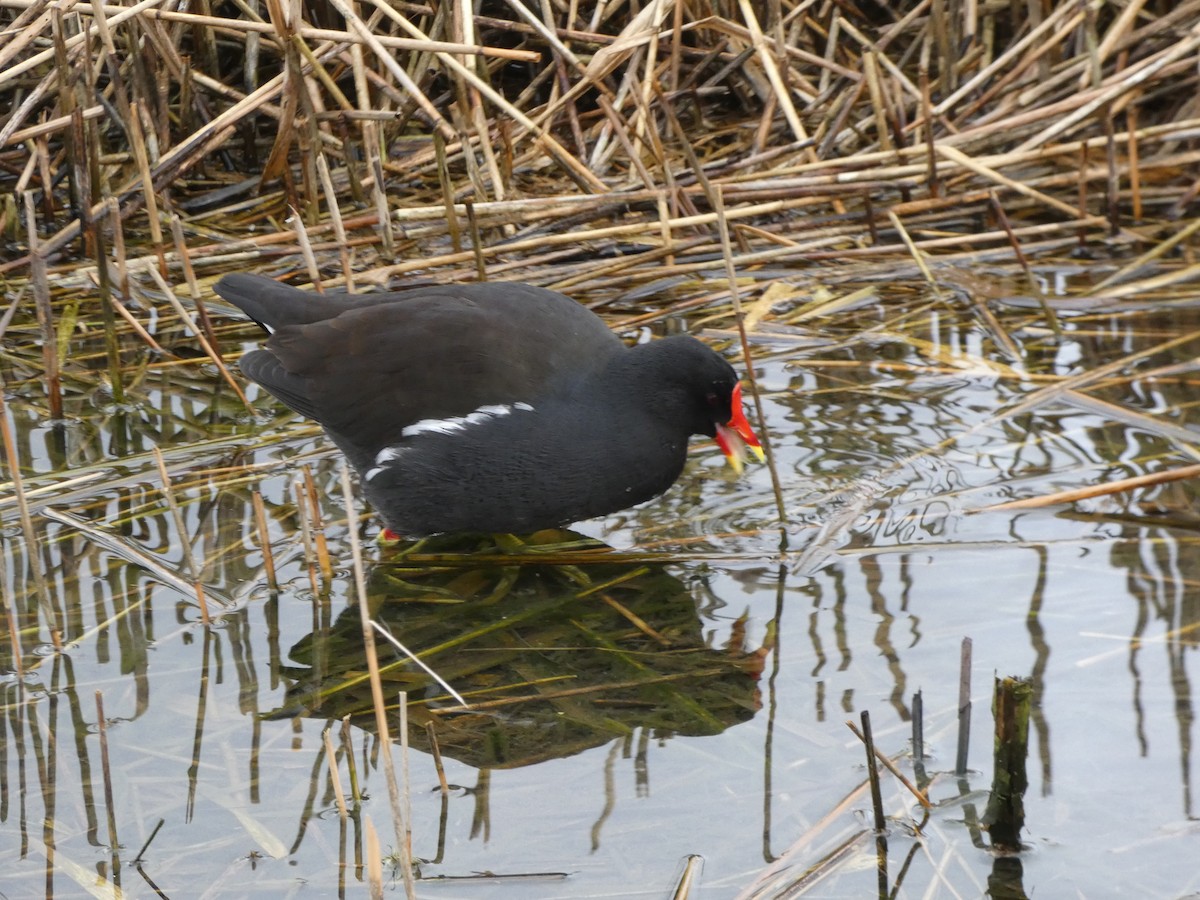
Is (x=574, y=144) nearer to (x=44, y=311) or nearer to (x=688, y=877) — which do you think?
(x=44, y=311)

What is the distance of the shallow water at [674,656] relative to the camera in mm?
2201

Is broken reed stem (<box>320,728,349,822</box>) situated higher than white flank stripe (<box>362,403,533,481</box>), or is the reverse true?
white flank stripe (<box>362,403,533,481</box>)

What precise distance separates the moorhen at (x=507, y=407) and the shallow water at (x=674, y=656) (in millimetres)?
173

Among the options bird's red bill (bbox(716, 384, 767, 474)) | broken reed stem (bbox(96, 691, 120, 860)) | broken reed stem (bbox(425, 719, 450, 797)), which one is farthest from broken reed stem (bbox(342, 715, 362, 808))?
bird's red bill (bbox(716, 384, 767, 474))

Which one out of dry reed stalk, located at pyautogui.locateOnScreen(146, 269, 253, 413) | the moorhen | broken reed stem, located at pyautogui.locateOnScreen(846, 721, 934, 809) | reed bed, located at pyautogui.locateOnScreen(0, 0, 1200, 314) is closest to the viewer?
broken reed stem, located at pyautogui.locateOnScreen(846, 721, 934, 809)

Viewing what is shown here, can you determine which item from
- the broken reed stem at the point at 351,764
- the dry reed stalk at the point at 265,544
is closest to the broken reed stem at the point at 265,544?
the dry reed stalk at the point at 265,544

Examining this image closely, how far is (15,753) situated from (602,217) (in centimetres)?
268

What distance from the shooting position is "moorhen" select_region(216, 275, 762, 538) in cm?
309

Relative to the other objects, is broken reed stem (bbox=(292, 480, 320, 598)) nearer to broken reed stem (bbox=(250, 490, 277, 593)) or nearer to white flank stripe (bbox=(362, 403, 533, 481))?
broken reed stem (bbox=(250, 490, 277, 593))

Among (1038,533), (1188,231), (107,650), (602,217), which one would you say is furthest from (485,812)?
(1188,231)

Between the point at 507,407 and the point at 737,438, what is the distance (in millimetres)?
526

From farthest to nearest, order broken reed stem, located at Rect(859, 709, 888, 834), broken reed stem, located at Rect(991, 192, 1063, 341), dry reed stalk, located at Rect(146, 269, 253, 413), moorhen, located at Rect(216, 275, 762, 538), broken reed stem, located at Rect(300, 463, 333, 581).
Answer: broken reed stem, located at Rect(991, 192, 1063, 341)
dry reed stalk, located at Rect(146, 269, 253, 413)
moorhen, located at Rect(216, 275, 762, 538)
broken reed stem, located at Rect(300, 463, 333, 581)
broken reed stem, located at Rect(859, 709, 888, 834)

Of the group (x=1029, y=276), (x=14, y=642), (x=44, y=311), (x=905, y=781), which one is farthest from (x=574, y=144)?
(x=905, y=781)

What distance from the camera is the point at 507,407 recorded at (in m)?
3.13
